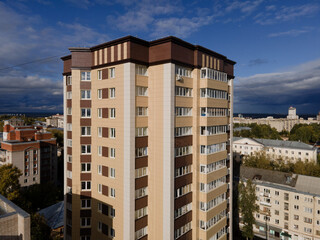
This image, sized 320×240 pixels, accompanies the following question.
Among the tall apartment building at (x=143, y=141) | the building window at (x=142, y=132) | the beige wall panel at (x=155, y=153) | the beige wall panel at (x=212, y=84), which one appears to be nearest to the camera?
the tall apartment building at (x=143, y=141)

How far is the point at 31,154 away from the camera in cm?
6116

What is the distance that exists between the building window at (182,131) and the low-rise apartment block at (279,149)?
221 ft

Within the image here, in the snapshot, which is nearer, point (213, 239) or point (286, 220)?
point (213, 239)

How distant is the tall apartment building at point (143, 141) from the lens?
21.9m

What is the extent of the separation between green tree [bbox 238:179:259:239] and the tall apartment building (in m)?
15.8

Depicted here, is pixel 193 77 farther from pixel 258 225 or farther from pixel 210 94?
pixel 258 225

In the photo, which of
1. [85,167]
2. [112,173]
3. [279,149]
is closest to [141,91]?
Result: [112,173]

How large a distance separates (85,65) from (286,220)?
48.3 m

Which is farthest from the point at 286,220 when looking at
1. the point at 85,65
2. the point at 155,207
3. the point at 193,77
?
the point at 85,65

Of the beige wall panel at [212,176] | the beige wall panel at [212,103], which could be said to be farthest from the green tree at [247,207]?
the beige wall panel at [212,103]

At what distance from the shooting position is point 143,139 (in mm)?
22906

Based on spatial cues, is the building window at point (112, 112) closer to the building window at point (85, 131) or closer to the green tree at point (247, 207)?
the building window at point (85, 131)

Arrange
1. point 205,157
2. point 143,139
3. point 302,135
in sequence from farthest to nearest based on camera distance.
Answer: point 302,135
point 205,157
point 143,139

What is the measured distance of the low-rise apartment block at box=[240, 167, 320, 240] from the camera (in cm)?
4006
